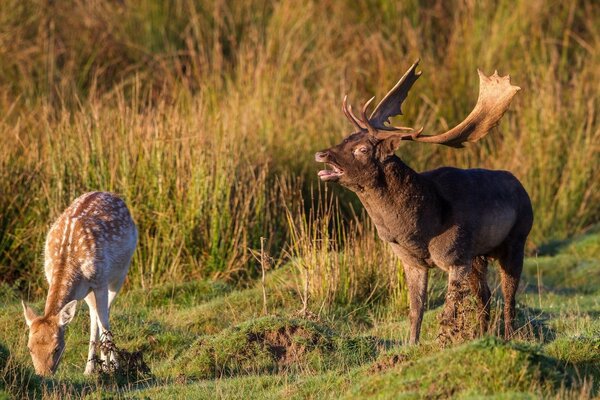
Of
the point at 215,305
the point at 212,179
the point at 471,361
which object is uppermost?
the point at 471,361

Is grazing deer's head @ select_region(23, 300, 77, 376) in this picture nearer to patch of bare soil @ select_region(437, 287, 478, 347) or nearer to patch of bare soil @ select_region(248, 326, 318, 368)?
patch of bare soil @ select_region(248, 326, 318, 368)

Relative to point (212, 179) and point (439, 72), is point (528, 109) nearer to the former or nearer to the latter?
point (439, 72)

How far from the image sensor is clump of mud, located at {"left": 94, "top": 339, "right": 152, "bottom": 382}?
8.74m

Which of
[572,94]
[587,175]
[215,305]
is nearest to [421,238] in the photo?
[215,305]

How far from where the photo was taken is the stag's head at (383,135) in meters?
8.48

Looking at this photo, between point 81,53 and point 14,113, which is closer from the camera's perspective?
point 14,113

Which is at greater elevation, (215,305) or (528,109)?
(528,109)

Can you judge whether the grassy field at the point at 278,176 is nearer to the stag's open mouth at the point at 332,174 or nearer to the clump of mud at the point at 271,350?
the clump of mud at the point at 271,350

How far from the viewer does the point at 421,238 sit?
28.2 feet

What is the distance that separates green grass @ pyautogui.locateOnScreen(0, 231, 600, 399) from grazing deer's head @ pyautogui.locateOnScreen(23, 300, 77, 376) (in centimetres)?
25

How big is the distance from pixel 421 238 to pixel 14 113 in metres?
8.79

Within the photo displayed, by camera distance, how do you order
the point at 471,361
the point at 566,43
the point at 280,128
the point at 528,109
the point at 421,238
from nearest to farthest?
the point at 471,361 → the point at 421,238 → the point at 280,128 → the point at 528,109 → the point at 566,43

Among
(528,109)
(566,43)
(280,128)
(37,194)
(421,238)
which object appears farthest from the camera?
(566,43)

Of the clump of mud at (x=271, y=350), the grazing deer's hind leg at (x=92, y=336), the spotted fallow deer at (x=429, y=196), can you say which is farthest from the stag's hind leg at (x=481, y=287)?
the grazing deer's hind leg at (x=92, y=336)
